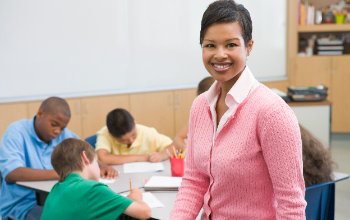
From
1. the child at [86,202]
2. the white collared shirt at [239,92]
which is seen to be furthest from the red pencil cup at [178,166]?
the white collared shirt at [239,92]

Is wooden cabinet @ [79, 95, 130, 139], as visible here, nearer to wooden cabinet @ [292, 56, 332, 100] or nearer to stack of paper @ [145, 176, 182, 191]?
stack of paper @ [145, 176, 182, 191]

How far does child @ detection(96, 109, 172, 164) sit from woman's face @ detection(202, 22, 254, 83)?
5.20 ft

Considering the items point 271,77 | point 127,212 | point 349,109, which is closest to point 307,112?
point 271,77

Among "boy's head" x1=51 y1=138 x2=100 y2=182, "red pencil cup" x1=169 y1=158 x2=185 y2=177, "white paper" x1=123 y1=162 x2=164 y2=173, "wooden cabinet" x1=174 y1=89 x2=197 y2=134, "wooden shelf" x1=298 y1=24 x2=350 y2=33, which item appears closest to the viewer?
"boy's head" x1=51 y1=138 x2=100 y2=182

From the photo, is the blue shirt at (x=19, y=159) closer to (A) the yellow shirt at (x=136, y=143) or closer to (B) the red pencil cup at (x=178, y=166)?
(A) the yellow shirt at (x=136, y=143)

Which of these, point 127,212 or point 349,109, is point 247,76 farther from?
point 349,109

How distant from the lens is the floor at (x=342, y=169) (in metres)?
3.16

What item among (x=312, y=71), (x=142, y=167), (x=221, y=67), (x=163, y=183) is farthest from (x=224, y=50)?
(x=312, y=71)

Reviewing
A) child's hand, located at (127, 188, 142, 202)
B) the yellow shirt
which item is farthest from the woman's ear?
the yellow shirt

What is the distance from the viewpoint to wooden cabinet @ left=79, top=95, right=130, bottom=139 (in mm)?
4344

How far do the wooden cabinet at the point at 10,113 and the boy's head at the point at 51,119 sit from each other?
1688 millimetres

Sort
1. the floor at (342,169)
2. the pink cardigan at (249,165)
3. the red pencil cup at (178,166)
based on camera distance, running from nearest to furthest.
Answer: the pink cardigan at (249,165), the red pencil cup at (178,166), the floor at (342,169)

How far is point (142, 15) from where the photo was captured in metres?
4.61

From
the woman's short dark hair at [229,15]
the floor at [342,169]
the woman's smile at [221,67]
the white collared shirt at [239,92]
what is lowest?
the floor at [342,169]
